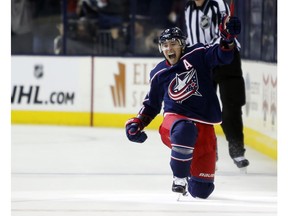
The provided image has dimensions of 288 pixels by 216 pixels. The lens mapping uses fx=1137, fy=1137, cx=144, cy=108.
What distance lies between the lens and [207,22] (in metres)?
7.74

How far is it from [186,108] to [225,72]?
170 centimetres

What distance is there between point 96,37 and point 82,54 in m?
0.44

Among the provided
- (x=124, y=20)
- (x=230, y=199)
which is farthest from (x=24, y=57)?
(x=230, y=199)

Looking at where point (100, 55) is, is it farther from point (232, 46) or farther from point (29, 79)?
point (232, 46)

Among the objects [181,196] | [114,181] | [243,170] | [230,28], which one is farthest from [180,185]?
[243,170]

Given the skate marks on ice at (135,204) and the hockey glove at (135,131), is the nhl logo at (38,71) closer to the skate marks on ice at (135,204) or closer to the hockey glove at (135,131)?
the skate marks on ice at (135,204)

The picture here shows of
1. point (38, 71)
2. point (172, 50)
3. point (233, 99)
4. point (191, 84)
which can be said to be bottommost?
point (38, 71)

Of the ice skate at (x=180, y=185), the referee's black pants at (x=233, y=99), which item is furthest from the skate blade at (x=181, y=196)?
the referee's black pants at (x=233, y=99)

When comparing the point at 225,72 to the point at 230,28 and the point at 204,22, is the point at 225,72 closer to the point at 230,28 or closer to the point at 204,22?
the point at 204,22

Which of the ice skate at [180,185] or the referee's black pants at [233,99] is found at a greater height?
the referee's black pants at [233,99]

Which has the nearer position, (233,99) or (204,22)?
(204,22)

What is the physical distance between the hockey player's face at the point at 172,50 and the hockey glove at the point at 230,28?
338 mm

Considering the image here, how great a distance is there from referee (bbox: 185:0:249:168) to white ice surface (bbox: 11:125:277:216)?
0.79ft

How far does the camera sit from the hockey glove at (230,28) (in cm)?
596
